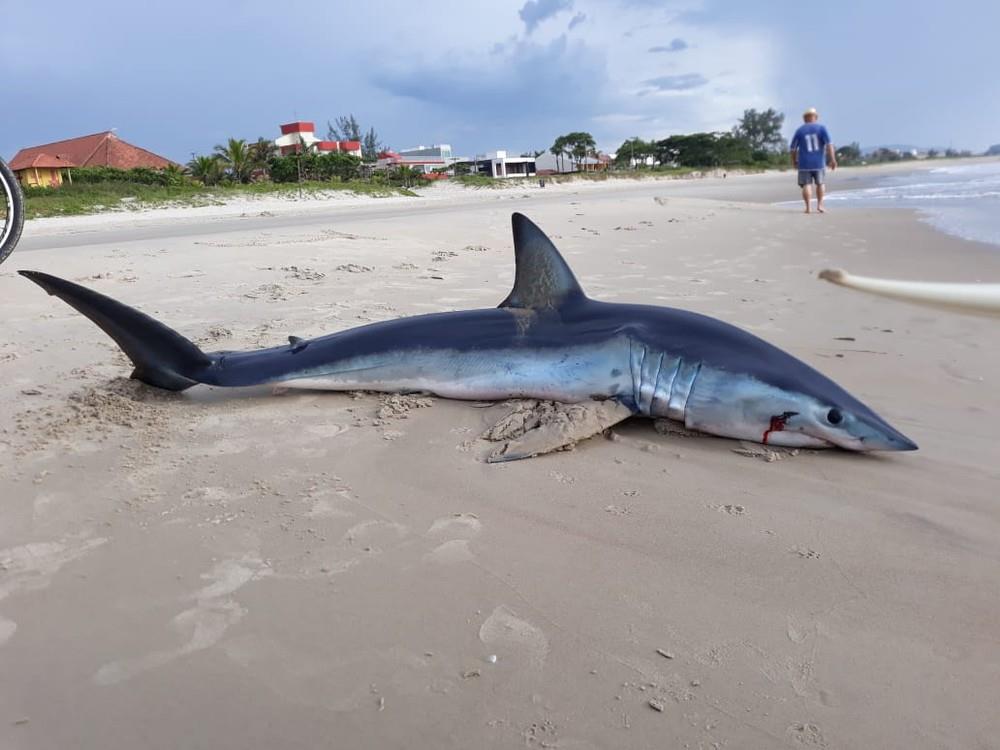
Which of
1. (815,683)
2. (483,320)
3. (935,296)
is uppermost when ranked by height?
(935,296)

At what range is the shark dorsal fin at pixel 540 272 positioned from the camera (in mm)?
3521

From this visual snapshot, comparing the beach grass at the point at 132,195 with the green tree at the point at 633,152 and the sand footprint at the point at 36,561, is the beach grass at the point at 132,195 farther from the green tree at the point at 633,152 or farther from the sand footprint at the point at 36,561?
the green tree at the point at 633,152

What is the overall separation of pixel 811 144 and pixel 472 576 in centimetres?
1518

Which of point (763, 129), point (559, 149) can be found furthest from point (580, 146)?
point (763, 129)

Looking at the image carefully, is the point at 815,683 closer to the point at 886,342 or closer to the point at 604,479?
the point at 604,479

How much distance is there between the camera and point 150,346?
3.70m

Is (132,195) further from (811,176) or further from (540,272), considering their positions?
(540,272)

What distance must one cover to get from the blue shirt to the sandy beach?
39.1 ft

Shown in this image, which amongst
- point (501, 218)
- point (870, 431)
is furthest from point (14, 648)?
point (501, 218)

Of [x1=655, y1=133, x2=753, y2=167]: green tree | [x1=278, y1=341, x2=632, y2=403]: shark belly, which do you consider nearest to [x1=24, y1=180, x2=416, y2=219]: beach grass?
[x1=278, y1=341, x2=632, y2=403]: shark belly

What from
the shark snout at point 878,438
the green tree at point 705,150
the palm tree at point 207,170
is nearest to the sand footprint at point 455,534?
the shark snout at point 878,438

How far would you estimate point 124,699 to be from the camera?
1628mm

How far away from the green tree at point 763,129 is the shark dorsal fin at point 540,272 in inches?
5000

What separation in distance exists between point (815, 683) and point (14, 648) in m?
2.03
